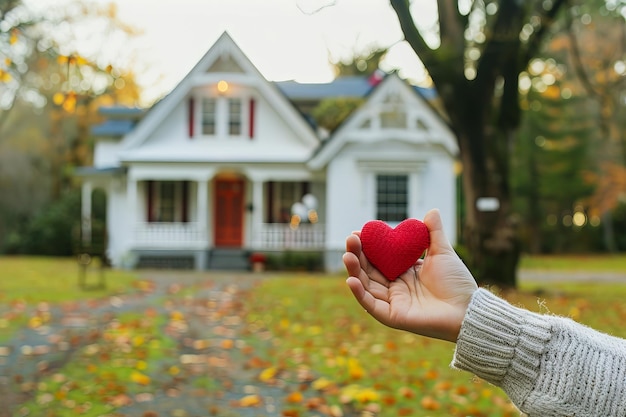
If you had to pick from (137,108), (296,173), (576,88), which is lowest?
(296,173)

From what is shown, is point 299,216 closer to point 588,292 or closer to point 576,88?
point 588,292

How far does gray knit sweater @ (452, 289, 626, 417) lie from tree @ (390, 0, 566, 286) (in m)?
9.58

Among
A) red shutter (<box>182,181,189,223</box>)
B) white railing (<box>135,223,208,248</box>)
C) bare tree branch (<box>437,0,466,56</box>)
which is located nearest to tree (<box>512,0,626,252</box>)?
red shutter (<box>182,181,189,223</box>)

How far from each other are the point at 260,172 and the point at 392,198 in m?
3.92

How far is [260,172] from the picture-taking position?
72.2ft

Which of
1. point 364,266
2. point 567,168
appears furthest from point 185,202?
point 364,266

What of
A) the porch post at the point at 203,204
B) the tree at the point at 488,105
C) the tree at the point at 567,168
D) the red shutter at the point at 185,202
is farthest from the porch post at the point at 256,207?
the tree at the point at 567,168

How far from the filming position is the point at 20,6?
6441mm

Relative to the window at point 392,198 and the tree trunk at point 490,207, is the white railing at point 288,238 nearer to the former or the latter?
the window at point 392,198

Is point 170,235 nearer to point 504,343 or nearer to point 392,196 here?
point 392,196

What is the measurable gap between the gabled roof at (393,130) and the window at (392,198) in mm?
1374

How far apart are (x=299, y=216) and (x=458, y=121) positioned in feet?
34.8

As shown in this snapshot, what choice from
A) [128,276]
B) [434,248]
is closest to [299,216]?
[128,276]

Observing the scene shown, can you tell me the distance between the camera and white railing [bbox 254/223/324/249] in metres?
21.7
